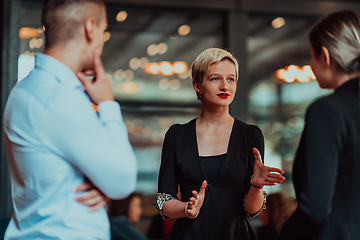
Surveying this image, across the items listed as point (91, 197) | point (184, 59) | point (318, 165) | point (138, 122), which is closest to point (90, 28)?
point (91, 197)

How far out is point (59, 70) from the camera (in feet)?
4.01

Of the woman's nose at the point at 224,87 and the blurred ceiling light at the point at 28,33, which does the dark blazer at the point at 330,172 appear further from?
the blurred ceiling light at the point at 28,33

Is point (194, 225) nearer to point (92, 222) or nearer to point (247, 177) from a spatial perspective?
point (247, 177)

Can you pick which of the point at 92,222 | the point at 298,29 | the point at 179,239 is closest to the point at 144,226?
the point at 298,29

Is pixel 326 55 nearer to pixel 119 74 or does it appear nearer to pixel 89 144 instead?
pixel 89 144

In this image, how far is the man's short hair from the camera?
1.24 metres

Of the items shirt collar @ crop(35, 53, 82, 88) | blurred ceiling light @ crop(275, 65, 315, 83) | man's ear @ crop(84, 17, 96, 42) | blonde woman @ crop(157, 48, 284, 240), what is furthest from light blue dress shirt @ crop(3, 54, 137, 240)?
blurred ceiling light @ crop(275, 65, 315, 83)

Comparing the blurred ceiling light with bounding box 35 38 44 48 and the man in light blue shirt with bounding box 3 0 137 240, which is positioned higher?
the blurred ceiling light with bounding box 35 38 44 48

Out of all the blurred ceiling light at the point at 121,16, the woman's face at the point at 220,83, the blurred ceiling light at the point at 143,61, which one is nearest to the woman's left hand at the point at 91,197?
the woman's face at the point at 220,83

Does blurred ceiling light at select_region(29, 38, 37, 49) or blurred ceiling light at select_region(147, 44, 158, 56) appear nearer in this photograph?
blurred ceiling light at select_region(29, 38, 37, 49)

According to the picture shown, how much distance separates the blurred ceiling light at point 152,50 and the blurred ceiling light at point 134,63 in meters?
0.31

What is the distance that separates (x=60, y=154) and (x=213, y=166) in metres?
0.85

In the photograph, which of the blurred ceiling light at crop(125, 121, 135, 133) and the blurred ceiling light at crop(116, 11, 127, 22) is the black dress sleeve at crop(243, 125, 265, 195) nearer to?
the blurred ceiling light at crop(116, 11, 127, 22)

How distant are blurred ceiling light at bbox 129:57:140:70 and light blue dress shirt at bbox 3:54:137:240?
519 cm
